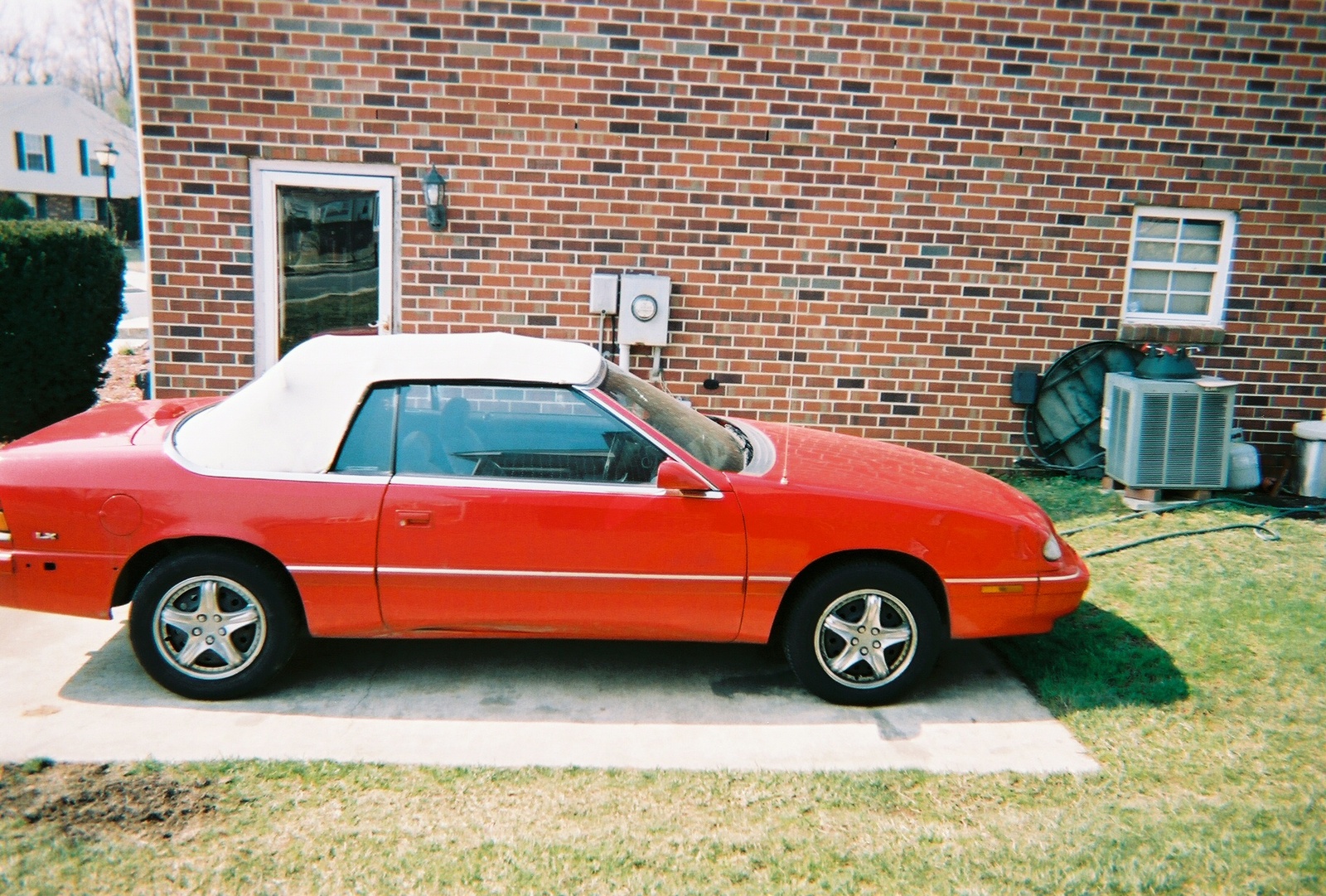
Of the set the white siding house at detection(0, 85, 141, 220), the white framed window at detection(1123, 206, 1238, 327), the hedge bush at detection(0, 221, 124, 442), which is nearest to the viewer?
the white framed window at detection(1123, 206, 1238, 327)

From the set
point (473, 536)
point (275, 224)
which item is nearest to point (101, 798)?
point (473, 536)

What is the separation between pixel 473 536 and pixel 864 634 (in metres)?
1.69

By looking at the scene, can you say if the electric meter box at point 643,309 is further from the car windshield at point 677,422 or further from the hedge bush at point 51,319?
the hedge bush at point 51,319

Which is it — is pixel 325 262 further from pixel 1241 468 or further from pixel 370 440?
pixel 1241 468

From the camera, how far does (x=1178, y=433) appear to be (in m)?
7.23

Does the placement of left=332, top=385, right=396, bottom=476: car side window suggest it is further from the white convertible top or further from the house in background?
the house in background

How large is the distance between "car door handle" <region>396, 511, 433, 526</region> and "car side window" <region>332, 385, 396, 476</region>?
7.4 inches

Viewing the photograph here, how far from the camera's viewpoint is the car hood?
4.47m

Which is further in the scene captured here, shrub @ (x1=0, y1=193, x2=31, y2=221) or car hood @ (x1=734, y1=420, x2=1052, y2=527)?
shrub @ (x1=0, y1=193, x2=31, y2=221)

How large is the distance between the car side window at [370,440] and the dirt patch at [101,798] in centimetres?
132

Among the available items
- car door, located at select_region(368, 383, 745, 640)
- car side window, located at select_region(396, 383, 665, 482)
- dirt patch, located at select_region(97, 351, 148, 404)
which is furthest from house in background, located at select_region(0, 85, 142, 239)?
car door, located at select_region(368, 383, 745, 640)

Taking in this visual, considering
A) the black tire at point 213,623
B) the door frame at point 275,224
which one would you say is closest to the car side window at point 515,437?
the black tire at point 213,623

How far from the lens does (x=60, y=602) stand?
424 centimetres

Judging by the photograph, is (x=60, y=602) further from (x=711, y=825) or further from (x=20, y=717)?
(x=711, y=825)
